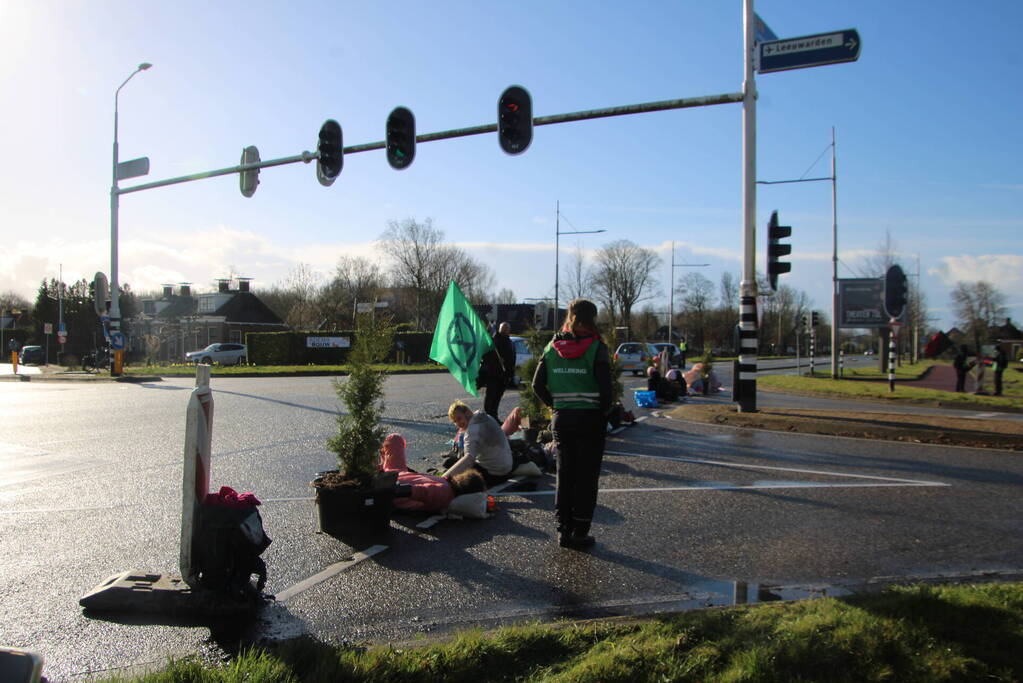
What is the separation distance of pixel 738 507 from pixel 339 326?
71.6 metres

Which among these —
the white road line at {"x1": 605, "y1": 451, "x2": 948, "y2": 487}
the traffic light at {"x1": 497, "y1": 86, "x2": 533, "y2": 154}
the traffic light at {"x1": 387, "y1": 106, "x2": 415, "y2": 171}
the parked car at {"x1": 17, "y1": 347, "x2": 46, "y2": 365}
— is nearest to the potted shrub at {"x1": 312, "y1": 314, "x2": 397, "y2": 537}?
the white road line at {"x1": 605, "y1": 451, "x2": 948, "y2": 487}

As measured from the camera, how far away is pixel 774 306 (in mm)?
108750

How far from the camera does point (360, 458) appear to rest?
6156 millimetres

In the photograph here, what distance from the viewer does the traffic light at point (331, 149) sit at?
Result: 54.1ft

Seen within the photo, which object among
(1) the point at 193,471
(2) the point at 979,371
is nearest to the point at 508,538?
(1) the point at 193,471

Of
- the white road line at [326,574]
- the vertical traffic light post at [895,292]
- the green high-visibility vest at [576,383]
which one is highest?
the vertical traffic light post at [895,292]

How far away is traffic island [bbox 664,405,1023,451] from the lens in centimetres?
1144

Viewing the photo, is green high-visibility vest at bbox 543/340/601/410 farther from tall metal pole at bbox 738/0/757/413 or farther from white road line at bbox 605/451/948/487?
tall metal pole at bbox 738/0/757/413

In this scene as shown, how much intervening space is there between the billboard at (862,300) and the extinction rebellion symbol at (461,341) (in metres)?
40.0

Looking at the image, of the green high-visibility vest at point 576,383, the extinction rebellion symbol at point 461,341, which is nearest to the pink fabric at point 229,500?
the green high-visibility vest at point 576,383

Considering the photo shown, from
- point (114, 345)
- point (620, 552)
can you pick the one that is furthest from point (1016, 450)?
point (114, 345)

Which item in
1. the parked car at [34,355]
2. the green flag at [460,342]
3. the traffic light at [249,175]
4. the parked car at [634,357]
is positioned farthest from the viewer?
the parked car at [34,355]

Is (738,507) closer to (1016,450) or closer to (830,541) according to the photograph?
(830,541)

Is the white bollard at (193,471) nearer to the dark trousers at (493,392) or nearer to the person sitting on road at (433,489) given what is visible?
the person sitting on road at (433,489)
